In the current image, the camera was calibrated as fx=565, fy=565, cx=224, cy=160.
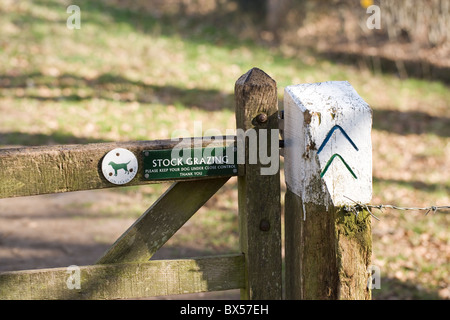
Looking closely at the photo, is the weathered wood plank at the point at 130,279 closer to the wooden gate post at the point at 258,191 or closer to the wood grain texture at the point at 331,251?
the wooden gate post at the point at 258,191

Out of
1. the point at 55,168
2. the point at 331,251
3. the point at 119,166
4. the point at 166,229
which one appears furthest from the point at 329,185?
the point at 55,168

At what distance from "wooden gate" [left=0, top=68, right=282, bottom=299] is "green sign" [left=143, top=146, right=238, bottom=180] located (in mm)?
30

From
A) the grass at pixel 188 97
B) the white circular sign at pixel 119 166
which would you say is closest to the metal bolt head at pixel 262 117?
the white circular sign at pixel 119 166

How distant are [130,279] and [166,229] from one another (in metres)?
0.30

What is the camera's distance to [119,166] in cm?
262

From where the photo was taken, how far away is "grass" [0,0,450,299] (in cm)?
678

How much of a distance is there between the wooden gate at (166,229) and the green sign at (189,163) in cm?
3

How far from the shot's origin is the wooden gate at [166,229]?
2574 mm

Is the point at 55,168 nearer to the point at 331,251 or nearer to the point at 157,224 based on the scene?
the point at 157,224

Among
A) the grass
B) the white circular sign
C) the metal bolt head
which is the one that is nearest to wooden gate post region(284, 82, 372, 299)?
the metal bolt head

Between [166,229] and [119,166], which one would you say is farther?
[166,229]

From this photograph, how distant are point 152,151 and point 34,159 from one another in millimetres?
526

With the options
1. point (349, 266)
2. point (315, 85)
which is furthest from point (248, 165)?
point (349, 266)

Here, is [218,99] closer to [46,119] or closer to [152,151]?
[46,119]
